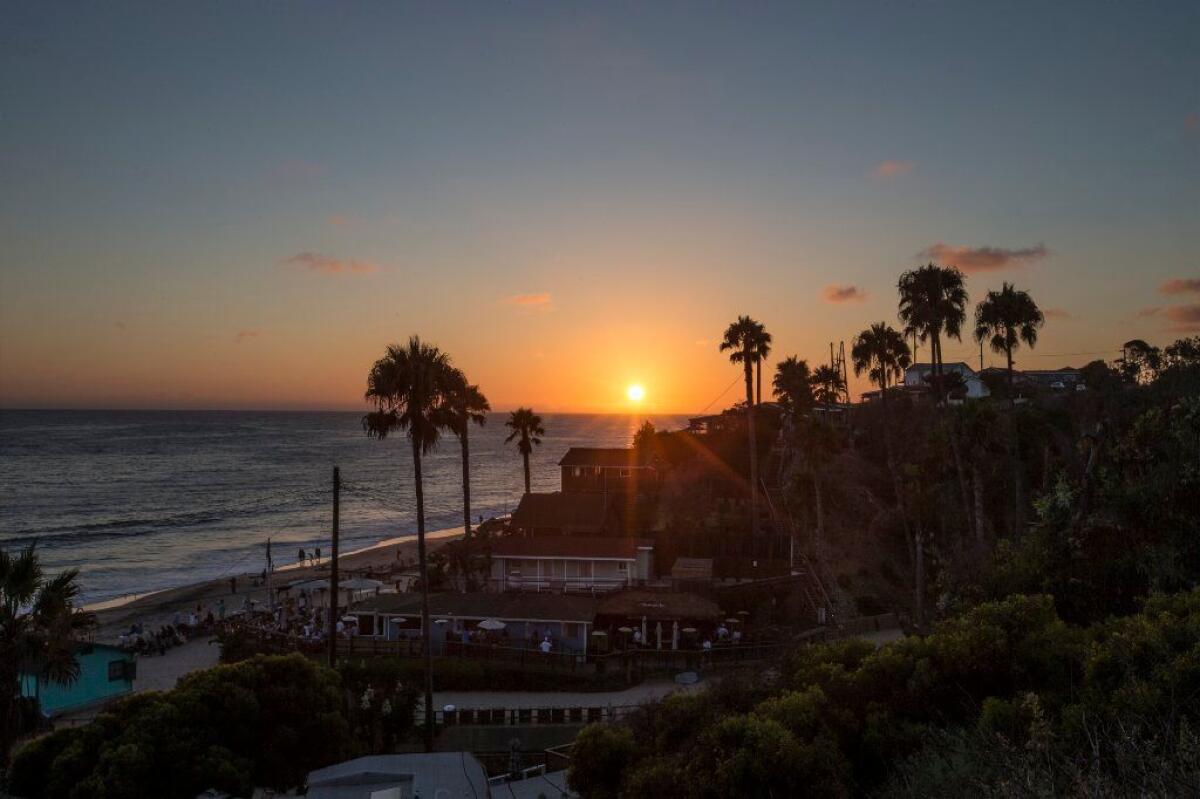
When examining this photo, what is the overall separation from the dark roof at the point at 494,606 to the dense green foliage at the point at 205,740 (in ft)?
48.4

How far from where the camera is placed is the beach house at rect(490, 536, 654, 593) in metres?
42.5

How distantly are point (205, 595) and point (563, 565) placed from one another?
28.2m

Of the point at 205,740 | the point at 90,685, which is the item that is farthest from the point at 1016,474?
the point at 90,685

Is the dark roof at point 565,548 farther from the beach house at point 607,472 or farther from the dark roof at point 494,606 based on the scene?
the beach house at point 607,472

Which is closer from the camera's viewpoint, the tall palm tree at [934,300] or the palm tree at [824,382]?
the tall palm tree at [934,300]

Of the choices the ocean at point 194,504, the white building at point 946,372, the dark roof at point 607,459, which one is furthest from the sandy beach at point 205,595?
the white building at point 946,372

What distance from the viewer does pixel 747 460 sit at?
229 ft

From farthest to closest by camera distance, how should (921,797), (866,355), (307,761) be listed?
(866,355), (307,761), (921,797)

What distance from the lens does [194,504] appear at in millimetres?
98062

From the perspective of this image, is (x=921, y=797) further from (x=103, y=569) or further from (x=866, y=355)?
(x=103, y=569)

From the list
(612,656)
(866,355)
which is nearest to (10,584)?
(612,656)

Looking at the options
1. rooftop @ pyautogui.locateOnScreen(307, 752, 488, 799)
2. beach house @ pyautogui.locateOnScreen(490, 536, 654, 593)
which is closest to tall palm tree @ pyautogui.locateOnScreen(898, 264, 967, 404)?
beach house @ pyautogui.locateOnScreen(490, 536, 654, 593)

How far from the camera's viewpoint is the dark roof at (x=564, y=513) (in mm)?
50438

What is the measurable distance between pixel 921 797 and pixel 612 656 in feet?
72.1
